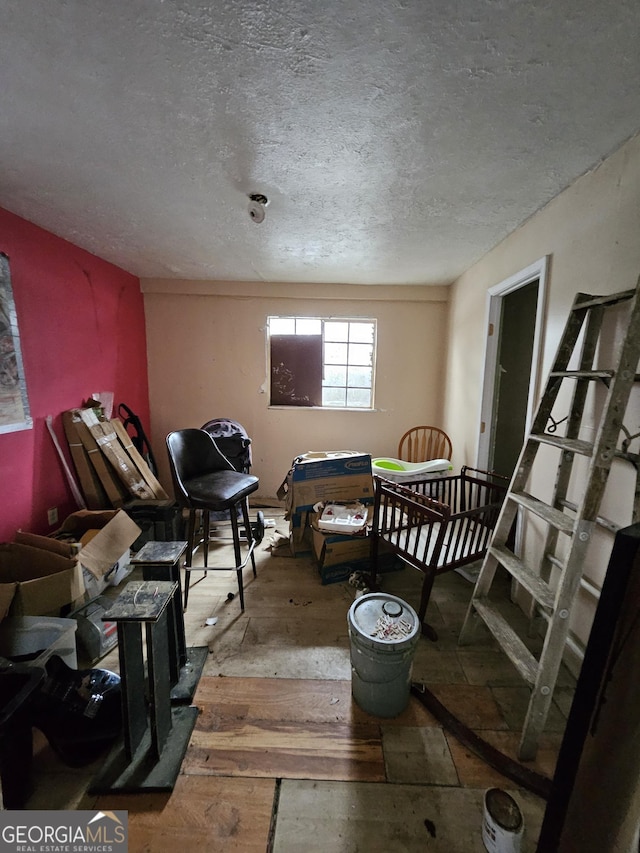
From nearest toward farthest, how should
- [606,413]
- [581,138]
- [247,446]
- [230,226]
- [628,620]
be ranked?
[628,620], [606,413], [581,138], [230,226], [247,446]

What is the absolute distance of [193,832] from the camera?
98cm

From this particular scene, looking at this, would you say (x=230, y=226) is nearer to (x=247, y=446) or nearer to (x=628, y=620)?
(x=247, y=446)

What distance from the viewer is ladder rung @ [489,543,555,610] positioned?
119cm

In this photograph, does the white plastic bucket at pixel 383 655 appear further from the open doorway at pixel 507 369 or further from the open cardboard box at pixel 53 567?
the open doorway at pixel 507 369

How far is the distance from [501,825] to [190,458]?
2012 mm

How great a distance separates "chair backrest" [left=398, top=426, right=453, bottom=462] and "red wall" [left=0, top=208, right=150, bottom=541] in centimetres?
295

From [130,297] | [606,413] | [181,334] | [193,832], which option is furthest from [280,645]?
[130,297]

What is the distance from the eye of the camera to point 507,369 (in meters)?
2.80

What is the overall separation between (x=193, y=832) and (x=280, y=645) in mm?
730

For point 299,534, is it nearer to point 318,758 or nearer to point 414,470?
point 414,470

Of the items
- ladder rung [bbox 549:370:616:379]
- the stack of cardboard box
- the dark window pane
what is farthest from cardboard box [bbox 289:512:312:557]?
ladder rung [bbox 549:370:616:379]

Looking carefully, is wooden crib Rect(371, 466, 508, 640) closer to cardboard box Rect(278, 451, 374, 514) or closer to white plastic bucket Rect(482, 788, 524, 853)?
cardboard box Rect(278, 451, 374, 514)

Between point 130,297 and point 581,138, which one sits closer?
point 581,138

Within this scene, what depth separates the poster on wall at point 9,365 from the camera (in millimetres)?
1880
